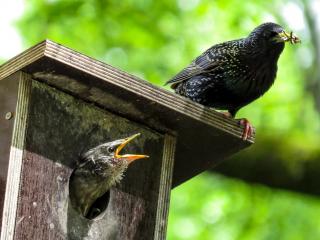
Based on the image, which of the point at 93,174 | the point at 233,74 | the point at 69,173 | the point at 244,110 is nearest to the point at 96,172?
the point at 93,174

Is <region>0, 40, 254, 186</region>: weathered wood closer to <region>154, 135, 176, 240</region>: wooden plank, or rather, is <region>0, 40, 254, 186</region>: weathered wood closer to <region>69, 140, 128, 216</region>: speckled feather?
<region>154, 135, 176, 240</region>: wooden plank

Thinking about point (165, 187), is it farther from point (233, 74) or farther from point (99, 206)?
point (233, 74)

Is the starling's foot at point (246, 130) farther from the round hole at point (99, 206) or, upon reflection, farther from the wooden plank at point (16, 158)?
the wooden plank at point (16, 158)

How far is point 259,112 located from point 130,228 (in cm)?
589

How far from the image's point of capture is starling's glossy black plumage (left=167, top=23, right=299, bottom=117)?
562 cm

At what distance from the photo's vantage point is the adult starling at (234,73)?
5.62 metres

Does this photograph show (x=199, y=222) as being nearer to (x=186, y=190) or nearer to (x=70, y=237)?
(x=186, y=190)

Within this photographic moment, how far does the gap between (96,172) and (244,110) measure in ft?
20.0

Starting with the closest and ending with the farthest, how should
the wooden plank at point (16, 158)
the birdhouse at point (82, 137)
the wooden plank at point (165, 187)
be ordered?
the wooden plank at point (16, 158)
the birdhouse at point (82, 137)
the wooden plank at point (165, 187)

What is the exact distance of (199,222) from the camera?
9.93 meters

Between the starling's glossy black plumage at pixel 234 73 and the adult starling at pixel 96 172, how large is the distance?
1223 millimetres

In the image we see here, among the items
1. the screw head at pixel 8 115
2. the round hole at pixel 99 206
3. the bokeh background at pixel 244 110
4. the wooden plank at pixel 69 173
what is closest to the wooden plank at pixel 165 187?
the wooden plank at pixel 69 173

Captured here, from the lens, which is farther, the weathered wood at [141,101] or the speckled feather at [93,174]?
the speckled feather at [93,174]

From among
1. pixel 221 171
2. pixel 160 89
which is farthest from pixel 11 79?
pixel 221 171
